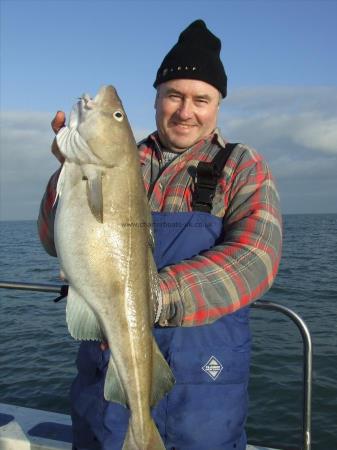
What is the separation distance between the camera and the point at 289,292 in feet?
56.6

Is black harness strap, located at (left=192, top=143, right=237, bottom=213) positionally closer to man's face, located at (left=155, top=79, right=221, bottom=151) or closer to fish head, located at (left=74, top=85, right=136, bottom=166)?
man's face, located at (left=155, top=79, right=221, bottom=151)

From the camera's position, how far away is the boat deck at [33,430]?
13.8 ft

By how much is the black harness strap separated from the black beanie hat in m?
0.69

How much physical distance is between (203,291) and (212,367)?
563mm

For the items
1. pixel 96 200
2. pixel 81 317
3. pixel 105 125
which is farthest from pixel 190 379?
pixel 105 125

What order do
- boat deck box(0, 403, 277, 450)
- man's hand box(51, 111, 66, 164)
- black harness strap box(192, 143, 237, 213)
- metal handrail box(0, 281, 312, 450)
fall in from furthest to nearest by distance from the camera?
boat deck box(0, 403, 277, 450), metal handrail box(0, 281, 312, 450), black harness strap box(192, 143, 237, 213), man's hand box(51, 111, 66, 164)

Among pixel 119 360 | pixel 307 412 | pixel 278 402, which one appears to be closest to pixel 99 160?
pixel 119 360

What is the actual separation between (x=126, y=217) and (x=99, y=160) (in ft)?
1.25

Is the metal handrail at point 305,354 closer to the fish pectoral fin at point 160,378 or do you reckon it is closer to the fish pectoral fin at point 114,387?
the fish pectoral fin at point 160,378

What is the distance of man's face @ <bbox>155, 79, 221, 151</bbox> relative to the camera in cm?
343

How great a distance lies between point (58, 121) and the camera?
2.94 metres

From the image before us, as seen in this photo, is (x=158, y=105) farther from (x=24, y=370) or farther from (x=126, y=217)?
(x=24, y=370)

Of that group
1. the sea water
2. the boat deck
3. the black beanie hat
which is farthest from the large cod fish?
the sea water

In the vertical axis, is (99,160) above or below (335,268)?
above
